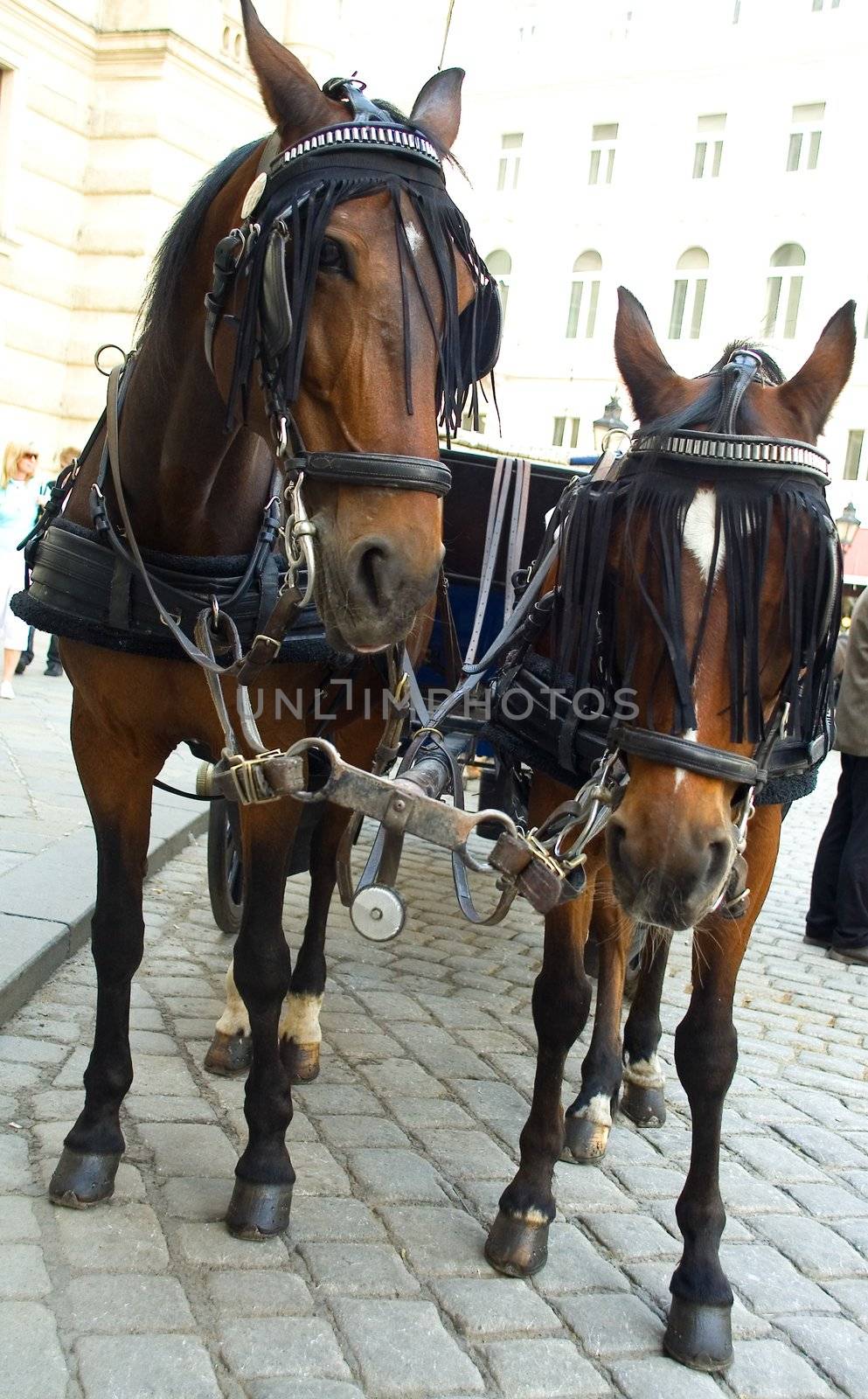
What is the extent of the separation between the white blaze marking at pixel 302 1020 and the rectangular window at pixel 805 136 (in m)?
33.8

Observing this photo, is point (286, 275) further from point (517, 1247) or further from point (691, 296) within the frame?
point (691, 296)

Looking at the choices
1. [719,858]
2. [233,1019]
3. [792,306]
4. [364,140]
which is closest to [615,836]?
[719,858]

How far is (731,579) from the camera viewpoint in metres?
2.35

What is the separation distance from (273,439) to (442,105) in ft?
3.05

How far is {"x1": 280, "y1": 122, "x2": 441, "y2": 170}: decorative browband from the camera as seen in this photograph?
241cm

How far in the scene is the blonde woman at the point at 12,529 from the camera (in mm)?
9930

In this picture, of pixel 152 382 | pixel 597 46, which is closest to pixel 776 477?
pixel 152 382

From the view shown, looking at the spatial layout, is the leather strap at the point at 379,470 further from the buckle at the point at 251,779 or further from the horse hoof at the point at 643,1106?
the horse hoof at the point at 643,1106

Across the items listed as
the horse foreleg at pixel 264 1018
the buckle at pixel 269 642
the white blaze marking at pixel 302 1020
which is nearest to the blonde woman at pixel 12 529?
the white blaze marking at pixel 302 1020

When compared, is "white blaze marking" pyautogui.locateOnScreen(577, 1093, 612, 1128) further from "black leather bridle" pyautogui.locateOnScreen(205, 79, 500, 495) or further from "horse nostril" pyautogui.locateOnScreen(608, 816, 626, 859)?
"black leather bridle" pyautogui.locateOnScreen(205, 79, 500, 495)

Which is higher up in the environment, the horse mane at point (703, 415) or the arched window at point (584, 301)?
the arched window at point (584, 301)

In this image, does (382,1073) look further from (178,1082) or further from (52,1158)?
(52,1158)

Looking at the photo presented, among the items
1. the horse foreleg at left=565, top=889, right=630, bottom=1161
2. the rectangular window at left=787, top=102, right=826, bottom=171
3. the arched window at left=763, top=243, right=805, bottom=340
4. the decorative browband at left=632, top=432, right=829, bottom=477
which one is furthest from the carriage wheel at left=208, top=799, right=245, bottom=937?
the rectangular window at left=787, top=102, right=826, bottom=171

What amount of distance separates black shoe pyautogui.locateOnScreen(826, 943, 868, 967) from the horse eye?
203 inches
